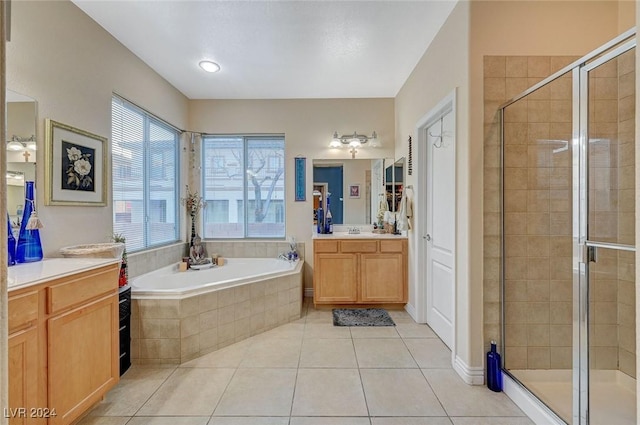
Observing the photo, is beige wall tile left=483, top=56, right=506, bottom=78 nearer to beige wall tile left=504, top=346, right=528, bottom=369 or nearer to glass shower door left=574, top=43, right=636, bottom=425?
glass shower door left=574, top=43, right=636, bottom=425

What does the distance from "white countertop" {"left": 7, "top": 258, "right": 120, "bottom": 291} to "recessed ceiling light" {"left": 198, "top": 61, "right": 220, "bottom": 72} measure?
7.14 ft

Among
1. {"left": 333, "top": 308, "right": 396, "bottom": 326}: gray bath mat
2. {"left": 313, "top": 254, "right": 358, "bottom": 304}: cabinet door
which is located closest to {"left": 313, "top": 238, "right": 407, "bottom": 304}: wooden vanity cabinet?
{"left": 313, "top": 254, "right": 358, "bottom": 304}: cabinet door

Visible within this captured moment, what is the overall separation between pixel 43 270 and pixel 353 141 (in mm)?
3323

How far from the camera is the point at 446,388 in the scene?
2.00 m

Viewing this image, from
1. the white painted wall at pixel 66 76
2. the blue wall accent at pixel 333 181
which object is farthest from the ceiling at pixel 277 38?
the blue wall accent at pixel 333 181

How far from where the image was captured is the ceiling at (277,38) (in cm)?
219

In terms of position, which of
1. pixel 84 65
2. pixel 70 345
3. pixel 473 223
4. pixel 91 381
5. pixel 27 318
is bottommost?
pixel 91 381

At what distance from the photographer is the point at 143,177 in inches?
122

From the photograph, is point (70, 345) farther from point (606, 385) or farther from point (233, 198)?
point (606, 385)

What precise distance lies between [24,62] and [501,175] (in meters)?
3.15

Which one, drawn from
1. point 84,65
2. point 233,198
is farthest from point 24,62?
point 233,198

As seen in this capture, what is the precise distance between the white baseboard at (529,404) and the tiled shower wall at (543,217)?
132 millimetres

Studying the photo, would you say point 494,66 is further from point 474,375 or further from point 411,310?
point 411,310

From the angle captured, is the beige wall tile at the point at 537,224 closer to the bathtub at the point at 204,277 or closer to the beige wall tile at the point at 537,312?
the beige wall tile at the point at 537,312
